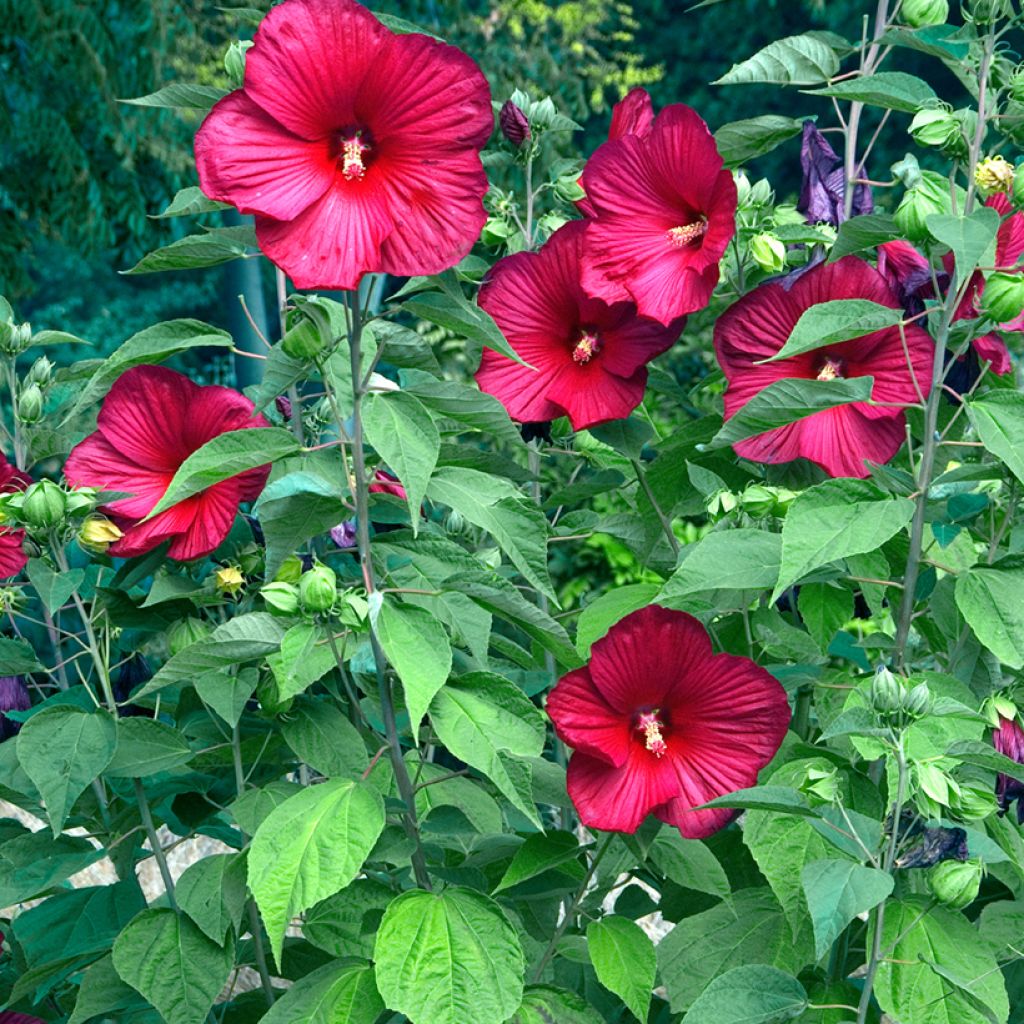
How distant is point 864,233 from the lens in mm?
1229

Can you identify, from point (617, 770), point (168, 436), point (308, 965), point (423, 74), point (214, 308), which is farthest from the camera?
point (214, 308)

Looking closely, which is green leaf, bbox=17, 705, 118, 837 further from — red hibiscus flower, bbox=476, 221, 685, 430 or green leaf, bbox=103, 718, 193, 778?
red hibiscus flower, bbox=476, 221, 685, 430

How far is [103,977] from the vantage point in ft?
4.70

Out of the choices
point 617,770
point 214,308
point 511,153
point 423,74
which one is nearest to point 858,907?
point 617,770

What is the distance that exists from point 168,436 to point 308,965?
1.84 feet

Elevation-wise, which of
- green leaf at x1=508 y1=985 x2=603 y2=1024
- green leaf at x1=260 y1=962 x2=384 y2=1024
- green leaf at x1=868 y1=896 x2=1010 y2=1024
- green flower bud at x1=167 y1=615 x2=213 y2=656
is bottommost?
green leaf at x1=508 y1=985 x2=603 y2=1024

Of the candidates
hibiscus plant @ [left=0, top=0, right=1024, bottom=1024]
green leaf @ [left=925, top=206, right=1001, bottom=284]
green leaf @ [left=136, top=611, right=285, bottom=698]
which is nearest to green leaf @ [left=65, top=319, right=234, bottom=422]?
hibiscus plant @ [left=0, top=0, right=1024, bottom=1024]

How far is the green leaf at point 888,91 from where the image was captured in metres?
1.21

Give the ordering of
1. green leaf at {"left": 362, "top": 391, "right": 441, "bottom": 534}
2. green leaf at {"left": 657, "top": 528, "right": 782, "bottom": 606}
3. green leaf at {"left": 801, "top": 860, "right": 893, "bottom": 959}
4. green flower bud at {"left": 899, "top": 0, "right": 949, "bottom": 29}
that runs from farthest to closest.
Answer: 1. green flower bud at {"left": 899, "top": 0, "right": 949, "bottom": 29}
2. green leaf at {"left": 657, "top": 528, "right": 782, "bottom": 606}
3. green leaf at {"left": 362, "top": 391, "right": 441, "bottom": 534}
4. green leaf at {"left": 801, "top": 860, "right": 893, "bottom": 959}

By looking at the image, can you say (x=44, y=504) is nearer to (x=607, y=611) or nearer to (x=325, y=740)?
(x=325, y=740)

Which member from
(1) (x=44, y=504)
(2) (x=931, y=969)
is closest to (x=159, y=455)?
(1) (x=44, y=504)

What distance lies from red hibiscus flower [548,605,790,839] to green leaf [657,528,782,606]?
0.18 ft

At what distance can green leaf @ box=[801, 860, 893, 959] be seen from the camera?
0.97 metres

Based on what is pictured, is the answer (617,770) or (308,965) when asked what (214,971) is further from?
(617,770)
